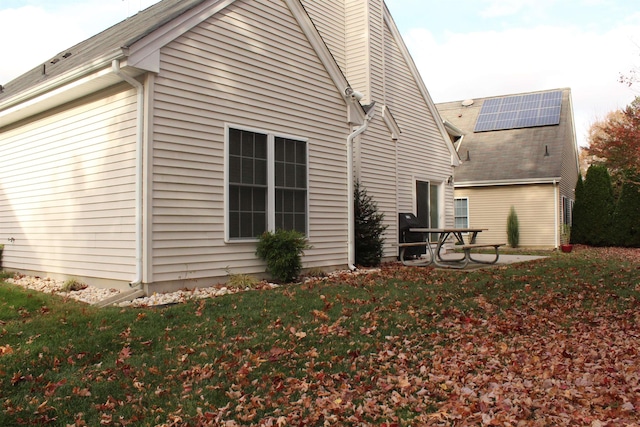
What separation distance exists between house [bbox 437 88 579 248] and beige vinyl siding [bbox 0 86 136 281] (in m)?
13.2

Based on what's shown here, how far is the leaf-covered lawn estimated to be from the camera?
360 cm

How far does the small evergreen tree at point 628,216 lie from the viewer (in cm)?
2027

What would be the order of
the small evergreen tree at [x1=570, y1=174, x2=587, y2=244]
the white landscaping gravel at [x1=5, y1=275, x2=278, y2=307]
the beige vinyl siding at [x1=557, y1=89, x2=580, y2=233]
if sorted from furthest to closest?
the small evergreen tree at [x1=570, y1=174, x2=587, y2=244]
the beige vinyl siding at [x1=557, y1=89, x2=580, y2=233]
the white landscaping gravel at [x1=5, y1=275, x2=278, y2=307]

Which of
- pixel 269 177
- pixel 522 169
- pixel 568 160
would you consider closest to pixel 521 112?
pixel 568 160

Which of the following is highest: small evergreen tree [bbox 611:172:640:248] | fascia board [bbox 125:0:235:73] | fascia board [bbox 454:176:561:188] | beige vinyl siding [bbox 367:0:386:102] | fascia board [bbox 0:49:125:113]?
beige vinyl siding [bbox 367:0:386:102]

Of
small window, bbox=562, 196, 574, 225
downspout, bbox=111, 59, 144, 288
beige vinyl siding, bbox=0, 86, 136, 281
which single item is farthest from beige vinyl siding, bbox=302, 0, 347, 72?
small window, bbox=562, 196, 574, 225

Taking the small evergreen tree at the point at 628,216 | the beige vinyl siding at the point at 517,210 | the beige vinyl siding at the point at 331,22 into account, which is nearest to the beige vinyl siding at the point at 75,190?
the beige vinyl siding at the point at 331,22

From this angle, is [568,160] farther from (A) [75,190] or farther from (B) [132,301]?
(B) [132,301]

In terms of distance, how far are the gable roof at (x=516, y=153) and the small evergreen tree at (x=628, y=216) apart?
289cm

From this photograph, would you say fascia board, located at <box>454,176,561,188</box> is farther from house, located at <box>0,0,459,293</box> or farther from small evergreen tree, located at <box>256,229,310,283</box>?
small evergreen tree, located at <box>256,229,310,283</box>

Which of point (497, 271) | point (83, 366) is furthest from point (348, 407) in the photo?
point (497, 271)

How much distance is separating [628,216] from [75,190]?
20.3 meters

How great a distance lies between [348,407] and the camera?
3.71 meters

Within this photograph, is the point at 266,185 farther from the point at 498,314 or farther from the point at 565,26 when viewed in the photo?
the point at 565,26
